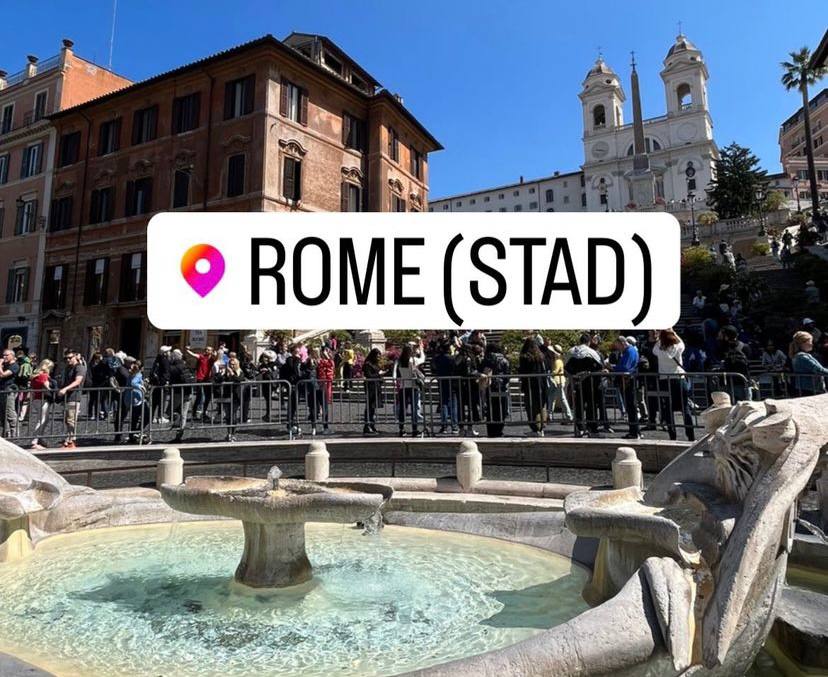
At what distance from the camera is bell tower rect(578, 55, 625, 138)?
8544cm

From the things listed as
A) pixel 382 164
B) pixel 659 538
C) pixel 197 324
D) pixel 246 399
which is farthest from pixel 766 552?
pixel 382 164

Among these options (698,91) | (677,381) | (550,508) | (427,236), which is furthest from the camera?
(698,91)

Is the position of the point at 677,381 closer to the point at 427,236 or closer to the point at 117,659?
the point at 427,236

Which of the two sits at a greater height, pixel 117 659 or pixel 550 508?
pixel 550 508

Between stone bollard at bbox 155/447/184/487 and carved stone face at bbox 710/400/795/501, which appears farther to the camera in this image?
stone bollard at bbox 155/447/184/487

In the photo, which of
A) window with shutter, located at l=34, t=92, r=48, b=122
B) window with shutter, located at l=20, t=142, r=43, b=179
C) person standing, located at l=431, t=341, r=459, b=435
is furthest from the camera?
window with shutter, located at l=34, t=92, r=48, b=122

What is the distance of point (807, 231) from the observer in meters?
32.9

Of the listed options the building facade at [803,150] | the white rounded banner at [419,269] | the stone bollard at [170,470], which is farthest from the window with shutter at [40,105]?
the building facade at [803,150]

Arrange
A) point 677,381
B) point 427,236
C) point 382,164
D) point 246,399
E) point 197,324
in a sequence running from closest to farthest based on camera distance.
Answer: point 677,381 → point 427,236 → point 197,324 → point 246,399 → point 382,164

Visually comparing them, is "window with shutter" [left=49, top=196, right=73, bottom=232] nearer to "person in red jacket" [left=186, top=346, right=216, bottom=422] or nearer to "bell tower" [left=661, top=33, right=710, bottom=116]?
"person in red jacket" [left=186, top=346, right=216, bottom=422]

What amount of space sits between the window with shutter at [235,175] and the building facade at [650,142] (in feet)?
183

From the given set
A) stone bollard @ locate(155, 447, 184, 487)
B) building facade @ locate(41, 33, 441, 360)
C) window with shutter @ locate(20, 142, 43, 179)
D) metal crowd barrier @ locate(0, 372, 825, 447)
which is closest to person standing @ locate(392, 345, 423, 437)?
metal crowd barrier @ locate(0, 372, 825, 447)

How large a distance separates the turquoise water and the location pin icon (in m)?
4.57

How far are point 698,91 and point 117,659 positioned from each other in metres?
93.0
